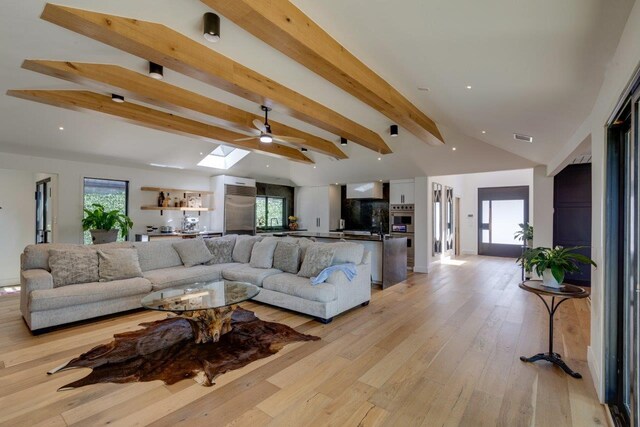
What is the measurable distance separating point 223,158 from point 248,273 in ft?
13.5

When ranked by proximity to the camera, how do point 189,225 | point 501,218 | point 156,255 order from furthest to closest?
point 501,218 → point 189,225 → point 156,255

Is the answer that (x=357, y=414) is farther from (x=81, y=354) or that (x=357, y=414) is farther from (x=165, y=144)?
(x=165, y=144)

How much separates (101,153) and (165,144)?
117cm

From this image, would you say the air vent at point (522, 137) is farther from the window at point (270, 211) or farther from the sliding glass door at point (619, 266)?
the window at point (270, 211)

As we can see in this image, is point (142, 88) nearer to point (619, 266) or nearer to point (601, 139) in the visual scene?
point (601, 139)

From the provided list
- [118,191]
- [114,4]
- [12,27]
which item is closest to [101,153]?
[118,191]

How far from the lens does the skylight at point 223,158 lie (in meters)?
7.41

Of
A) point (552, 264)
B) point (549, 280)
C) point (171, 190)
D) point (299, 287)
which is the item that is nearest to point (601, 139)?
point (552, 264)

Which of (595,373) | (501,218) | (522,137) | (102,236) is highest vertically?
(522,137)

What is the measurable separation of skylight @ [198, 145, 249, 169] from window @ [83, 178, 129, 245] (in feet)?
5.86

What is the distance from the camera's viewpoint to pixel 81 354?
292 cm

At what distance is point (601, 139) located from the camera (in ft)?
7.59

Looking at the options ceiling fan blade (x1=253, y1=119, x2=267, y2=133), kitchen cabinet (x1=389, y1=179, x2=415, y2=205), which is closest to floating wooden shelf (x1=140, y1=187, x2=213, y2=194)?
ceiling fan blade (x1=253, y1=119, x2=267, y2=133)

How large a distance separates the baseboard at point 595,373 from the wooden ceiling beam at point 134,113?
5.59m
